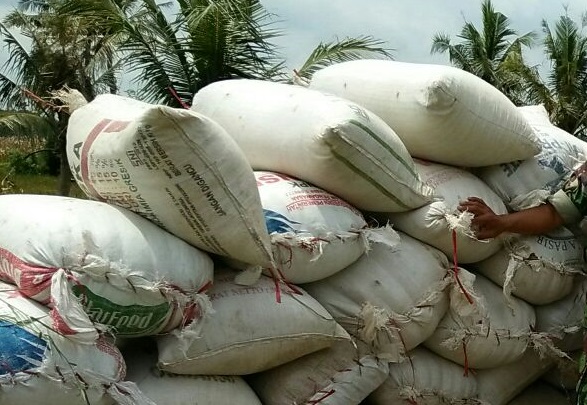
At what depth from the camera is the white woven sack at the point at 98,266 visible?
1735 mm

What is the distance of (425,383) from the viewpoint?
2.46m

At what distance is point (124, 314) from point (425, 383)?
0.99 metres

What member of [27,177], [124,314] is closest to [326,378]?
[124,314]

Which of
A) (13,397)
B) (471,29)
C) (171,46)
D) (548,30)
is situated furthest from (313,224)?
(471,29)

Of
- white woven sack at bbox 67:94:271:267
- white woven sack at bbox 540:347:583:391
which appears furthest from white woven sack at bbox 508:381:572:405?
white woven sack at bbox 67:94:271:267

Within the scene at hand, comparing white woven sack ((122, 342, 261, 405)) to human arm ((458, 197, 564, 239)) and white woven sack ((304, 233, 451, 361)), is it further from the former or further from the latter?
human arm ((458, 197, 564, 239))

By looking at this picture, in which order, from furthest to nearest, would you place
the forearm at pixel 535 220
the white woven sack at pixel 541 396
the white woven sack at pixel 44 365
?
the white woven sack at pixel 541 396
the forearm at pixel 535 220
the white woven sack at pixel 44 365

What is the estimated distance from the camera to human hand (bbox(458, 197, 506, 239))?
2.46 meters

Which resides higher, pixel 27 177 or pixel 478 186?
pixel 478 186

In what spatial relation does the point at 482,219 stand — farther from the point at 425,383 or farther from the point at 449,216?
the point at 425,383

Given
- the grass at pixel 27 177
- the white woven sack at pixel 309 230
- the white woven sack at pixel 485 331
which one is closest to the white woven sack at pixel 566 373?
the white woven sack at pixel 485 331

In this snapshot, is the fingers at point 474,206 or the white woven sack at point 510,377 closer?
the fingers at point 474,206

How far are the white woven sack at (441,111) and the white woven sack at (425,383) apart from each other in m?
0.59

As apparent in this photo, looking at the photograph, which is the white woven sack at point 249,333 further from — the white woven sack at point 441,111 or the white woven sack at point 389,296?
the white woven sack at point 441,111
